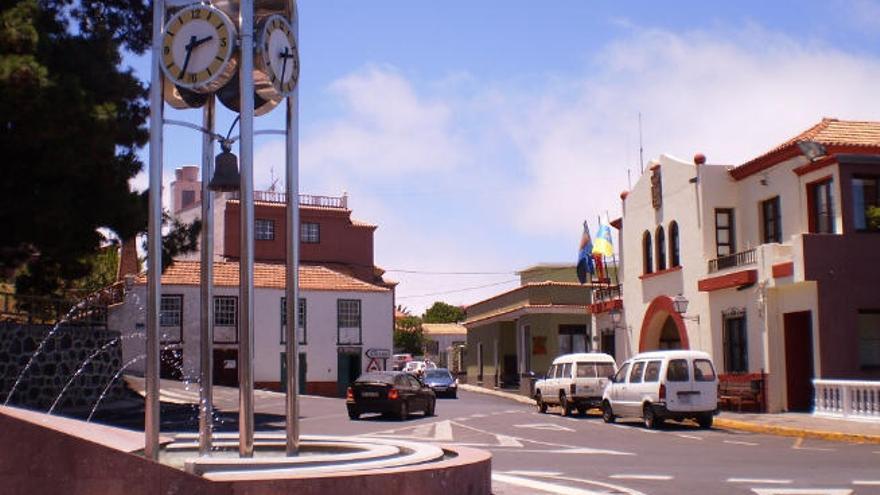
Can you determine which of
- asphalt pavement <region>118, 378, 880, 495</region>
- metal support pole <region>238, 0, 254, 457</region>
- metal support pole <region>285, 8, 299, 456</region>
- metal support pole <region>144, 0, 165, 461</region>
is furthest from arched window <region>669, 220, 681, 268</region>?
metal support pole <region>144, 0, 165, 461</region>

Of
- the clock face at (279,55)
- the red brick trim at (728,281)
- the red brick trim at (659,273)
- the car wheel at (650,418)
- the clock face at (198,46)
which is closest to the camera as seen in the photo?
the clock face at (198,46)

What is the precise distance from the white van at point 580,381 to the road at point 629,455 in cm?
74

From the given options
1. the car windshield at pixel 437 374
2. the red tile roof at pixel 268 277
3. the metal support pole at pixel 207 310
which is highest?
the red tile roof at pixel 268 277

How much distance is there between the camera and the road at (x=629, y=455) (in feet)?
42.4

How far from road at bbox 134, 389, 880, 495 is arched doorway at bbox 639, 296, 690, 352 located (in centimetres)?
678

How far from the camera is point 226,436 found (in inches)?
479

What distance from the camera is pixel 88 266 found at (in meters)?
25.0

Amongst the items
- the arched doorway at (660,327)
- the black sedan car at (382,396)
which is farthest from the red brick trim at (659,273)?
the black sedan car at (382,396)

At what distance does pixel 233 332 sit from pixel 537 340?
49.6ft

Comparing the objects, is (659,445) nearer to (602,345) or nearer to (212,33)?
(212,33)

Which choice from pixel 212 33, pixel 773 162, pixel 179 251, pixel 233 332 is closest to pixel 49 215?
pixel 179 251

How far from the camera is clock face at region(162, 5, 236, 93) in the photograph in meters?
9.57

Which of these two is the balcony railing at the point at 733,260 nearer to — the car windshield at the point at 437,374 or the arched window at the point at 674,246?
the arched window at the point at 674,246

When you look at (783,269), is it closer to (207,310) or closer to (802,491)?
(802,491)
